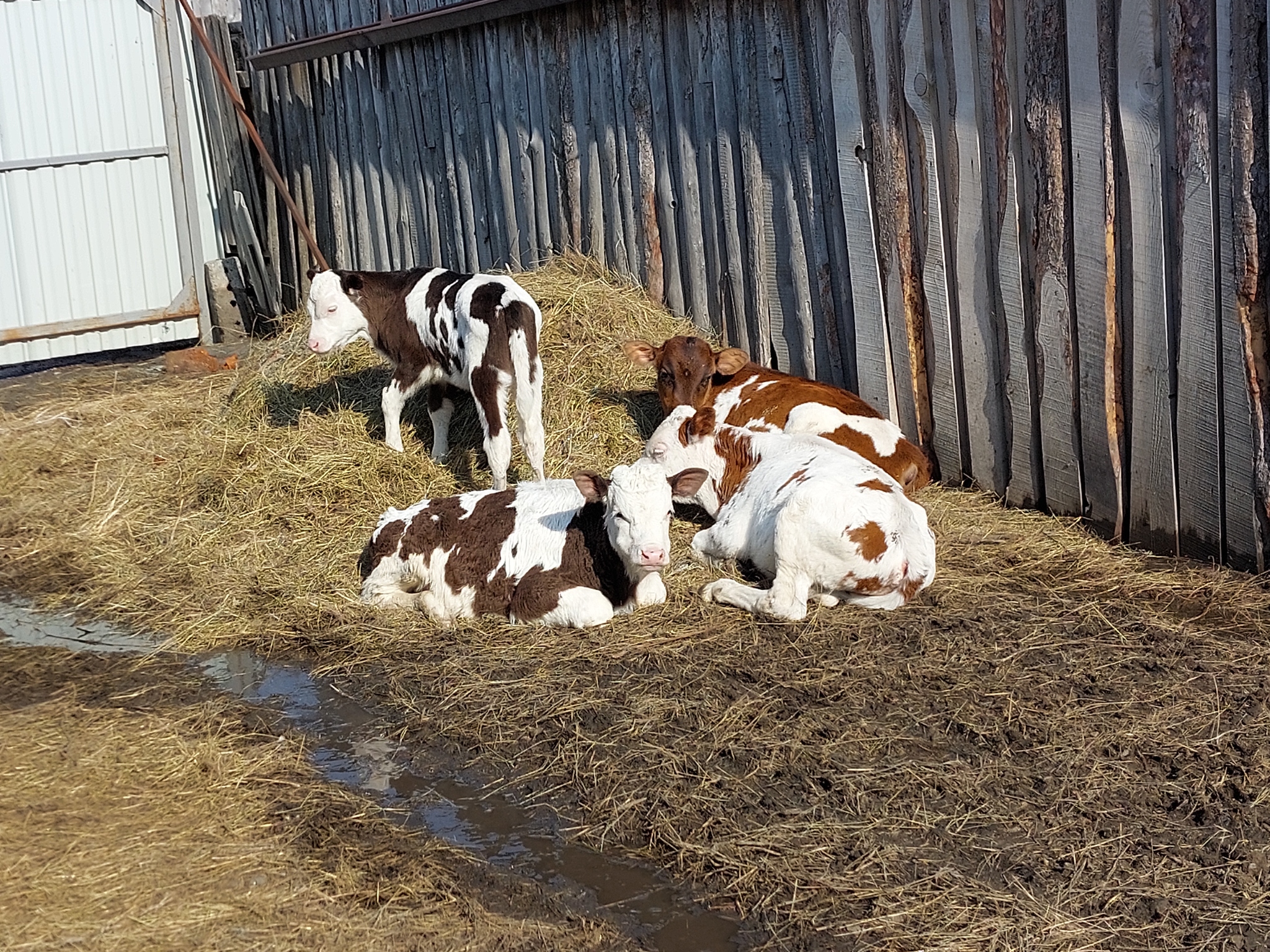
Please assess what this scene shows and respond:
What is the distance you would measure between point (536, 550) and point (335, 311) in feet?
9.89

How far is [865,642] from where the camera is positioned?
640cm

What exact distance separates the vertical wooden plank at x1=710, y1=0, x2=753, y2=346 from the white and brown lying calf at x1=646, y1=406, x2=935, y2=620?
2.12 meters

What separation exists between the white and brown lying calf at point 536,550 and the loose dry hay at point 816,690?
190 mm

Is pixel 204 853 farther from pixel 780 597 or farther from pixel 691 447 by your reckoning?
pixel 691 447

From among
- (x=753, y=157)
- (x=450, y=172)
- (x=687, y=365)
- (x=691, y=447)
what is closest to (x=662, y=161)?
(x=753, y=157)

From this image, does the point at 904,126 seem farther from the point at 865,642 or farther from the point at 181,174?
the point at 181,174

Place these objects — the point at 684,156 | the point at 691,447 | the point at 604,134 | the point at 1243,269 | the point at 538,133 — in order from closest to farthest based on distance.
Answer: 1. the point at 1243,269
2. the point at 691,447
3. the point at 684,156
4. the point at 604,134
5. the point at 538,133

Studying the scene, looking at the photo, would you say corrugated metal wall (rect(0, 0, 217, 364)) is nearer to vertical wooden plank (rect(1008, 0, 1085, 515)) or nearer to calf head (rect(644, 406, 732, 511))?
calf head (rect(644, 406, 732, 511))

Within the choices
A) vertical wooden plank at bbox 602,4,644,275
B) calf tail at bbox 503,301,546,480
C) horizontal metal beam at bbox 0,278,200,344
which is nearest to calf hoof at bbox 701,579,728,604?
calf tail at bbox 503,301,546,480

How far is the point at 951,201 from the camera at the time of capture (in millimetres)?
8078

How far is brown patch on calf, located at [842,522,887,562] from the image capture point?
6.71 meters

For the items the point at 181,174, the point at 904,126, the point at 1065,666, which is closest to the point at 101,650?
the point at 1065,666

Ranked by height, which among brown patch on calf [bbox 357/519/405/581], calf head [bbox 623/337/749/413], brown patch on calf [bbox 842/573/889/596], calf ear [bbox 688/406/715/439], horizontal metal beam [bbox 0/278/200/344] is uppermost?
horizontal metal beam [bbox 0/278/200/344]

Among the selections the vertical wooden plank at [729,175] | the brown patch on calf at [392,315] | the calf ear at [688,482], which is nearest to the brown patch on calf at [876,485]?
the calf ear at [688,482]
